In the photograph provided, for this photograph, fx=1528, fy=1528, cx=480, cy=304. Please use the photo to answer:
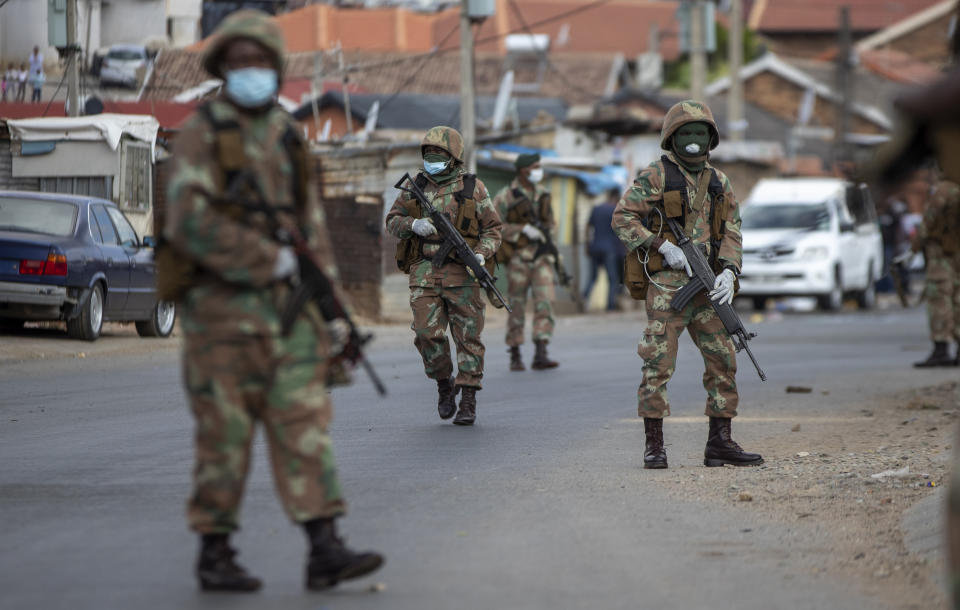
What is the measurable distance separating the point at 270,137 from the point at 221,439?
996mm

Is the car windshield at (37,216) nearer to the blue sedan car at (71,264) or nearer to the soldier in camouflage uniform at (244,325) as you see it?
the blue sedan car at (71,264)

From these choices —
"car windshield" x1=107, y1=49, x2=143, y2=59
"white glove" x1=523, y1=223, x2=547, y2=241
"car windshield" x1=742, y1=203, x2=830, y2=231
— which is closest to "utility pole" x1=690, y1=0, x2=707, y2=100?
"car windshield" x1=742, y1=203, x2=830, y2=231

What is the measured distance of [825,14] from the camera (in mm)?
74688

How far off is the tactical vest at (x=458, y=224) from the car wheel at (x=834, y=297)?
1737 centimetres

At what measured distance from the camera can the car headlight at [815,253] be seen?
2611cm

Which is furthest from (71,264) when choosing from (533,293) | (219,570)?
(219,570)

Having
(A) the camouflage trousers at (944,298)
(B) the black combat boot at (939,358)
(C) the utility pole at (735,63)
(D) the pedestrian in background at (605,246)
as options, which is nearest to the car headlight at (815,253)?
(D) the pedestrian in background at (605,246)

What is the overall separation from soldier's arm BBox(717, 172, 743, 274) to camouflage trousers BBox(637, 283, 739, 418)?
252mm

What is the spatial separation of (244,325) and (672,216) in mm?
3818

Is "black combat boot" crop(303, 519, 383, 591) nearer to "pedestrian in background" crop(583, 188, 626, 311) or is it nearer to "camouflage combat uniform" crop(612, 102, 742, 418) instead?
"camouflage combat uniform" crop(612, 102, 742, 418)

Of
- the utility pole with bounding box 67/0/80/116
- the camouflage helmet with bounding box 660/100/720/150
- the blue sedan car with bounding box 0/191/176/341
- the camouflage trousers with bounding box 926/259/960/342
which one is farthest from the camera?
the utility pole with bounding box 67/0/80/116

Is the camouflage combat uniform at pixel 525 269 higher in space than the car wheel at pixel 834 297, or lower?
higher

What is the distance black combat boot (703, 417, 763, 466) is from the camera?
8578mm

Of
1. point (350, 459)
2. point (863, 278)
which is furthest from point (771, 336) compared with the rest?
point (350, 459)
